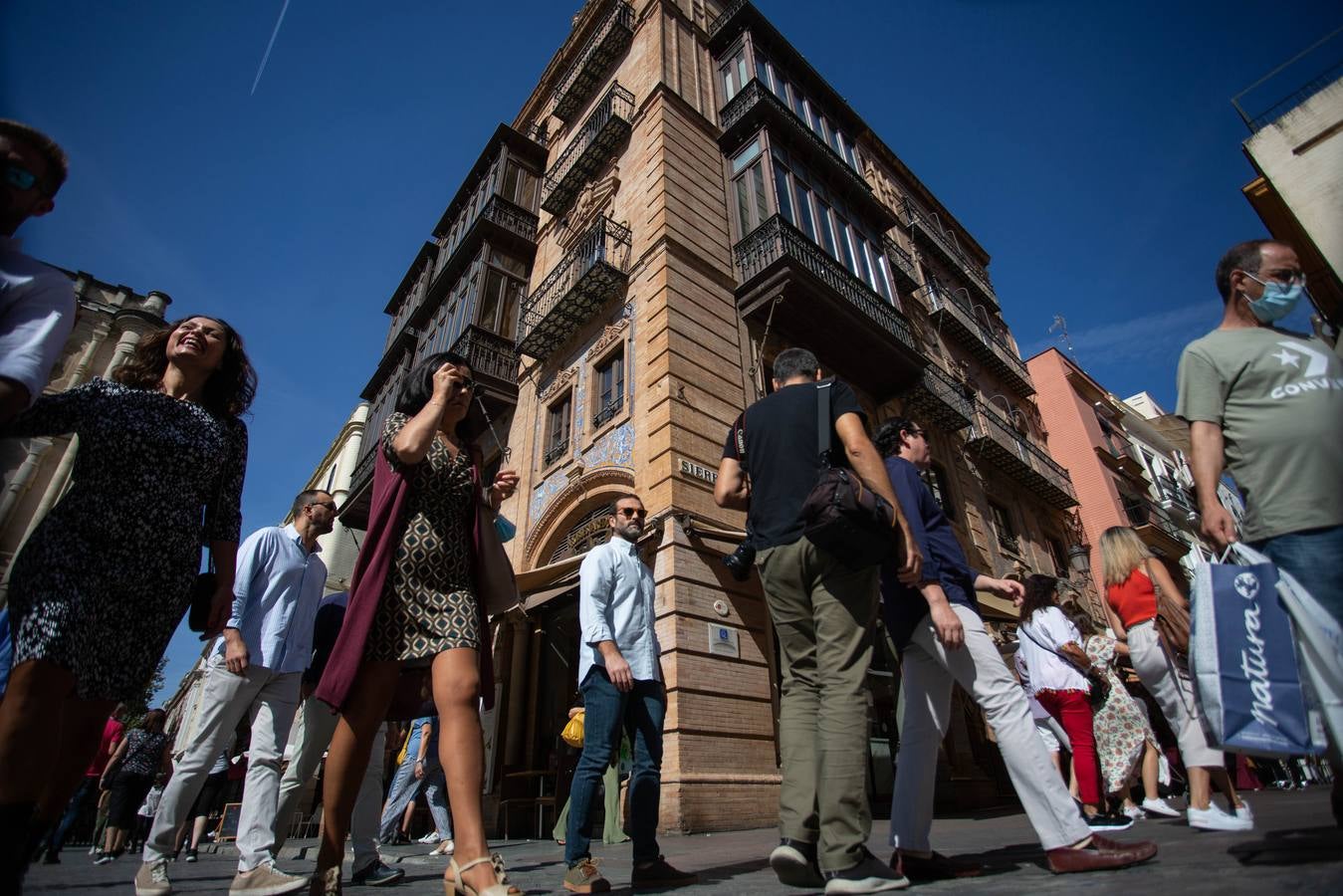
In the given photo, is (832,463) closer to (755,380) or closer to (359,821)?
(359,821)

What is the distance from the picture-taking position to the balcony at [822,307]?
10859 mm

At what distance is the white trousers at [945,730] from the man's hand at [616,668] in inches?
48.8

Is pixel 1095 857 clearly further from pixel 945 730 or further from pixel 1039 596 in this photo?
Answer: pixel 1039 596

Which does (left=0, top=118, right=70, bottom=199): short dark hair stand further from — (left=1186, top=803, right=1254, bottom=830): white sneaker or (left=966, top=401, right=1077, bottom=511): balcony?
(left=966, top=401, right=1077, bottom=511): balcony

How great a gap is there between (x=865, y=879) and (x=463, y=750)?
4.35 feet

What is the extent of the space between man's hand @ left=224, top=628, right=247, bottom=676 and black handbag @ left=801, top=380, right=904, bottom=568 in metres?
2.95

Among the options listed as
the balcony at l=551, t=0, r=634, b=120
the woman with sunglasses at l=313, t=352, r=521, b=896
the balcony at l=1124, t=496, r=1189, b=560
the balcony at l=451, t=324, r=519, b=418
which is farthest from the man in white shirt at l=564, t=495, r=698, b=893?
the balcony at l=1124, t=496, r=1189, b=560

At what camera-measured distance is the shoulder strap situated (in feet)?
8.38

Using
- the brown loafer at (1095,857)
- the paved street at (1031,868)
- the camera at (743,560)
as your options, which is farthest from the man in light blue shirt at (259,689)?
the brown loafer at (1095,857)

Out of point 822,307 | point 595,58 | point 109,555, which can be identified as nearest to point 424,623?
point 109,555

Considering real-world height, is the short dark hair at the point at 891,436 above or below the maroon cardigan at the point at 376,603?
above

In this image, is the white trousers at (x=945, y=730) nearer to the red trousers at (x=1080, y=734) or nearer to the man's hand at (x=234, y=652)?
the red trousers at (x=1080, y=734)

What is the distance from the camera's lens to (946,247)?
20.8 m

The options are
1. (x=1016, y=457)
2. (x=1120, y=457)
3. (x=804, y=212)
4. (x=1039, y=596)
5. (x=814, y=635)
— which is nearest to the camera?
(x=814, y=635)
